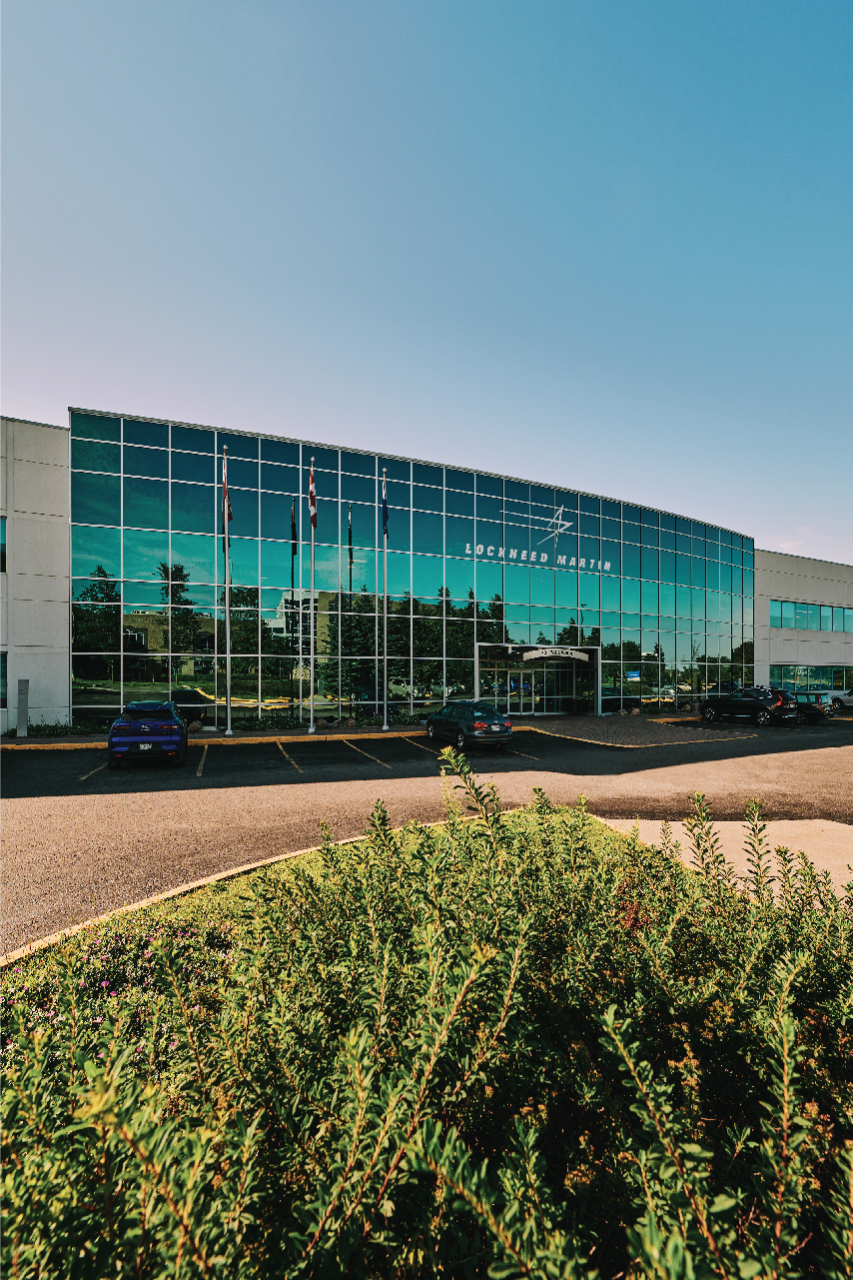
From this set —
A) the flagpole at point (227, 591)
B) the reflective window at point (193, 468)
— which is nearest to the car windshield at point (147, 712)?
the flagpole at point (227, 591)

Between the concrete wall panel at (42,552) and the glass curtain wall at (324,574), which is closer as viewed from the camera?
the concrete wall panel at (42,552)

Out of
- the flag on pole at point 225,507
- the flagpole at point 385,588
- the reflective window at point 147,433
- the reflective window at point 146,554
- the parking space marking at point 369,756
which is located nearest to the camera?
the parking space marking at point 369,756

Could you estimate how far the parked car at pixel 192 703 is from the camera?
22.0 meters

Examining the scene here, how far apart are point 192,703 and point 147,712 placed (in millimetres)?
7621

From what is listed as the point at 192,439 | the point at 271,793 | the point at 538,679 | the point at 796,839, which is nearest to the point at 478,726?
the point at 271,793

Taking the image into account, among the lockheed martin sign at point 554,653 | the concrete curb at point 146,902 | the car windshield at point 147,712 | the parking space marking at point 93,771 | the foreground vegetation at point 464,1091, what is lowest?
the parking space marking at point 93,771

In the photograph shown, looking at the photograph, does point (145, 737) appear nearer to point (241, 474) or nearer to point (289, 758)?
point (289, 758)

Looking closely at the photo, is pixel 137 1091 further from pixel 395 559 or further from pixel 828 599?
pixel 828 599

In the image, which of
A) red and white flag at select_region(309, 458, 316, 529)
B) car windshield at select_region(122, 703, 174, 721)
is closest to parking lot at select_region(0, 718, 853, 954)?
car windshield at select_region(122, 703, 174, 721)

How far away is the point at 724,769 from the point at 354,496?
18.7 m

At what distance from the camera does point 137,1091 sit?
1167mm

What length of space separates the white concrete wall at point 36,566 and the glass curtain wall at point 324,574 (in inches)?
20.1

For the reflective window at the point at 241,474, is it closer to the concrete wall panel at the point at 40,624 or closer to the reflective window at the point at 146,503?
the reflective window at the point at 146,503

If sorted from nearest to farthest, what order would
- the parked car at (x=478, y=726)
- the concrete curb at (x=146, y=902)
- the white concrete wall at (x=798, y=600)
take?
the concrete curb at (x=146, y=902) → the parked car at (x=478, y=726) → the white concrete wall at (x=798, y=600)
